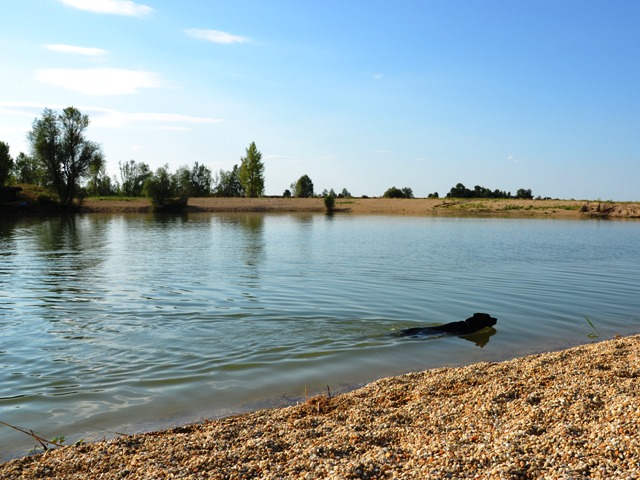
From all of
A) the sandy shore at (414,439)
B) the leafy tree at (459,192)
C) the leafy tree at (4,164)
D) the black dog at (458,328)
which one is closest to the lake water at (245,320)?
the black dog at (458,328)

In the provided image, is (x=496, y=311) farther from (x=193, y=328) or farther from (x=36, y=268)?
(x=36, y=268)

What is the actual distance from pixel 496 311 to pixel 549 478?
35.9 ft

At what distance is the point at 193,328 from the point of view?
12781mm

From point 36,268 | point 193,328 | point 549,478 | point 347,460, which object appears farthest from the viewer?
point 36,268

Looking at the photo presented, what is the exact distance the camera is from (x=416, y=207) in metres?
82.7

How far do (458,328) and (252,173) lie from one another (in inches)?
3804

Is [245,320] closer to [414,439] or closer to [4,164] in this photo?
[414,439]

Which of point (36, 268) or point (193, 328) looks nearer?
point (193, 328)

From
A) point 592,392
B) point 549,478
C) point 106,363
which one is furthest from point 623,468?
point 106,363

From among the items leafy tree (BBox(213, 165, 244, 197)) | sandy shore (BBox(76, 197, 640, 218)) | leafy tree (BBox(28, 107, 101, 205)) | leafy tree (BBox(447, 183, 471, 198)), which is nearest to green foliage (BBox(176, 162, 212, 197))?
leafy tree (BBox(213, 165, 244, 197))

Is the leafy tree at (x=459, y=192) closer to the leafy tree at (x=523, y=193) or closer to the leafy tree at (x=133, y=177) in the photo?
the leafy tree at (x=523, y=193)

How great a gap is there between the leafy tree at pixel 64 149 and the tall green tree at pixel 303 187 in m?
43.1

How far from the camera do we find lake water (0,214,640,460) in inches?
334

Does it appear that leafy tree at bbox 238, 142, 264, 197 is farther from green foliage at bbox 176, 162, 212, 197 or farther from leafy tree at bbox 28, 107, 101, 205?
leafy tree at bbox 28, 107, 101, 205
